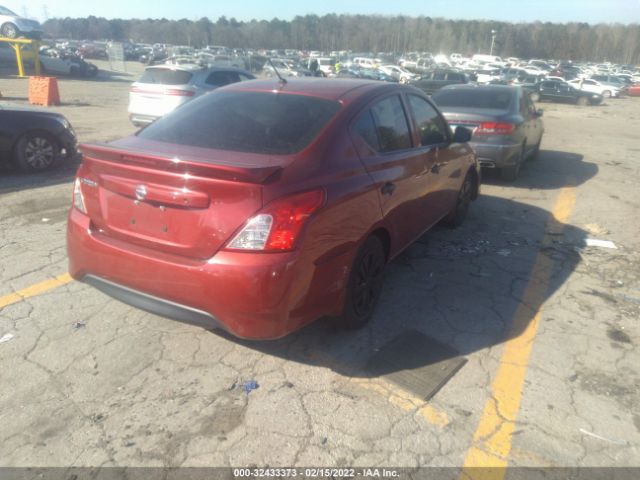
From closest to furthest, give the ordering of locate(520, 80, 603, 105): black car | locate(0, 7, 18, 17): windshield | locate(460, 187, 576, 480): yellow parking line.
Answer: locate(460, 187, 576, 480): yellow parking line < locate(0, 7, 18, 17): windshield < locate(520, 80, 603, 105): black car

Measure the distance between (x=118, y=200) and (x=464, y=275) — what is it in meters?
3.07

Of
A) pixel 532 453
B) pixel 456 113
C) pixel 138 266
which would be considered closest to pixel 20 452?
pixel 138 266

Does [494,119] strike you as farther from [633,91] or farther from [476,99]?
[633,91]

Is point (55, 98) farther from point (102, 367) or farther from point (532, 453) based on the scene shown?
point (532, 453)

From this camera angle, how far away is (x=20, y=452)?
239cm

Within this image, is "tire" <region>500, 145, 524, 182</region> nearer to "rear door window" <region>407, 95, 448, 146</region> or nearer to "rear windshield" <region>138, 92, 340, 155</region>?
"rear door window" <region>407, 95, 448, 146</region>

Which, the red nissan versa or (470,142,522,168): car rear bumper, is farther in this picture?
(470,142,522,168): car rear bumper

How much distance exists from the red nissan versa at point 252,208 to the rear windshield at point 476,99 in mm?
4965

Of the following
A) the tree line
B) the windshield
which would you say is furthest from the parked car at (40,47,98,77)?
the tree line

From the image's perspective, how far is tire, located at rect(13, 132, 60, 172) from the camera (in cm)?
728

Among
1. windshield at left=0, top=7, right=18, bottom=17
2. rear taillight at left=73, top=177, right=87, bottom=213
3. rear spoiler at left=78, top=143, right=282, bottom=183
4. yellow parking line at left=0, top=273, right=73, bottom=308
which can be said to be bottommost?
yellow parking line at left=0, top=273, right=73, bottom=308

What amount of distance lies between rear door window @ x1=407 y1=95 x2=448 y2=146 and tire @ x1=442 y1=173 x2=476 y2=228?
3.14 feet

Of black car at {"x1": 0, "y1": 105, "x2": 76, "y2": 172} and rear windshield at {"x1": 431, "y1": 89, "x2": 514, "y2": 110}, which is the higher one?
rear windshield at {"x1": 431, "y1": 89, "x2": 514, "y2": 110}

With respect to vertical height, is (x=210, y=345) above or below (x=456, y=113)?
below
